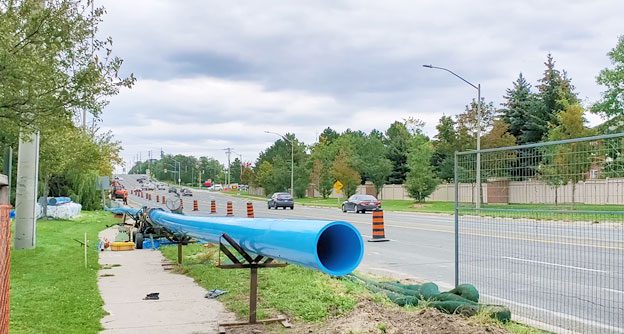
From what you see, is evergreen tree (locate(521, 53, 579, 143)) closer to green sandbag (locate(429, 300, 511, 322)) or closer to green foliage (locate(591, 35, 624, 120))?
green foliage (locate(591, 35, 624, 120))

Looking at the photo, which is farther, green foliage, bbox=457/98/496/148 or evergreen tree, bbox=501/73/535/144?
evergreen tree, bbox=501/73/535/144

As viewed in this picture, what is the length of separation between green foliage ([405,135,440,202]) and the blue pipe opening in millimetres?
44528

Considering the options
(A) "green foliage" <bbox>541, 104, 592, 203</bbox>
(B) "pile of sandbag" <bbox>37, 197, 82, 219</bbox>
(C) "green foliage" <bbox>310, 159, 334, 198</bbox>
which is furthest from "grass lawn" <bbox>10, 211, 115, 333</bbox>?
(C) "green foliage" <bbox>310, 159, 334, 198</bbox>

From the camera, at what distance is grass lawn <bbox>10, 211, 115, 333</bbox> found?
676 centimetres

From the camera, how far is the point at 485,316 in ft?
20.0

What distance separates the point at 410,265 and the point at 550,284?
517 cm

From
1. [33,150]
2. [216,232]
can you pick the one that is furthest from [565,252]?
[33,150]

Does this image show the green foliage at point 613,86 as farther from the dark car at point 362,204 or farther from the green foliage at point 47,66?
the green foliage at point 47,66

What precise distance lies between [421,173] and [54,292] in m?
42.4

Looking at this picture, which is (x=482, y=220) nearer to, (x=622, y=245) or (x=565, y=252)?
(x=565, y=252)

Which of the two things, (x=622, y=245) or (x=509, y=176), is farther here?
(x=509, y=176)

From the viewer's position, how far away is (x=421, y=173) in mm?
48969

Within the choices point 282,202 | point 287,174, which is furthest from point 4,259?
point 287,174

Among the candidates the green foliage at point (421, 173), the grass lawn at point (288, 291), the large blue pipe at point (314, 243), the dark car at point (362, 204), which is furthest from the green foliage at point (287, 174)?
the large blue pipe at point (314, 243)
